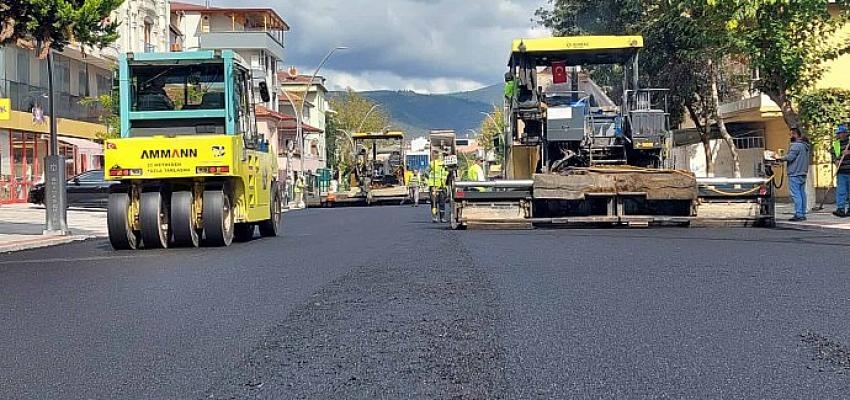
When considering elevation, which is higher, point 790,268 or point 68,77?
point 68,77

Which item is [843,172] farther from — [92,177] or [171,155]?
[92,177]

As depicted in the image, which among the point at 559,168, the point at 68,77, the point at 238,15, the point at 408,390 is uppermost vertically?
the point at 238,15

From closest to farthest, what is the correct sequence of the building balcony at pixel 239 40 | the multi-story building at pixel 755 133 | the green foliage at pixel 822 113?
the green foliage at pixel 822 113, the multi-story building at pixel 755 133, the building balcony at pixel 239 40

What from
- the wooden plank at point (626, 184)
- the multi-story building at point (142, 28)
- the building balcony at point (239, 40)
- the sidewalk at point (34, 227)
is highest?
the building balcony at point (239, 40)

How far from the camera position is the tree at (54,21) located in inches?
561

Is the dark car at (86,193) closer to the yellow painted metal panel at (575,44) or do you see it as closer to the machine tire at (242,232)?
the machine tire at (242,232)

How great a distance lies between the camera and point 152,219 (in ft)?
44.9

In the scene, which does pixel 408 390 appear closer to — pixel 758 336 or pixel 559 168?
pixel 758 336

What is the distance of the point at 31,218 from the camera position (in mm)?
25781

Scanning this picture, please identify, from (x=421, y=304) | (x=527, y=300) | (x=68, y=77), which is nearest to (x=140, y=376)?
(x=421, y=304)

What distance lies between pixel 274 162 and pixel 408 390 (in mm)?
12794

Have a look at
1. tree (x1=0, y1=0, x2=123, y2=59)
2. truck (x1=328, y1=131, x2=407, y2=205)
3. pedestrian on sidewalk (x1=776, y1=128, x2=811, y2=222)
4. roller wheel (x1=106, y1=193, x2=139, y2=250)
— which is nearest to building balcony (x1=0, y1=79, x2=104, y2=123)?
truck (x1=328, y1=131, x2=407, y2=205)

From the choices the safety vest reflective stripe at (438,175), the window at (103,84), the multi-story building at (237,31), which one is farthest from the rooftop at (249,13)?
the safety vest reflective stripe at (438,175)

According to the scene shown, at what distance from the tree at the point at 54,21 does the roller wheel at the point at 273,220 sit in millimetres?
3481
